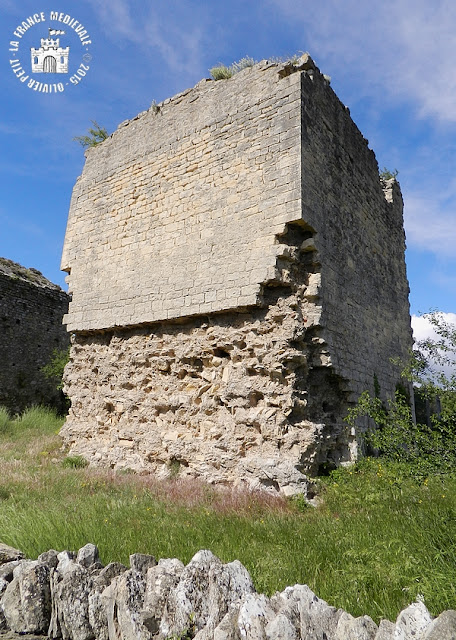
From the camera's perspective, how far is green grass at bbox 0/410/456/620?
3361mm

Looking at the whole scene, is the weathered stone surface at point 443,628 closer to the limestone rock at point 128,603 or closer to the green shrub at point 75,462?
the limestone rock at point 128,603

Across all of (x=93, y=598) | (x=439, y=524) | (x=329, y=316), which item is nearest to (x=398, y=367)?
(x=329, y=316)

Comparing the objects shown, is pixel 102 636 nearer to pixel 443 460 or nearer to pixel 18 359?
pixel 443 460

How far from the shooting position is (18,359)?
14898 millimetres

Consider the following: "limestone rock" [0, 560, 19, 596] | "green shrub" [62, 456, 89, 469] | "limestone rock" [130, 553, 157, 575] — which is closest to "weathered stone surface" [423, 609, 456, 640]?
"limestone rock" [130, 553, 157, 575]

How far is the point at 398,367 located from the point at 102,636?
8129 mm

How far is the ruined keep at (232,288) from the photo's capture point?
675cm

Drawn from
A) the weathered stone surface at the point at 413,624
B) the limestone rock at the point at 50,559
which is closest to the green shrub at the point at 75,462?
the limestone rock at the point at 50,559

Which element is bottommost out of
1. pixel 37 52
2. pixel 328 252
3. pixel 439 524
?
pixel 439 524

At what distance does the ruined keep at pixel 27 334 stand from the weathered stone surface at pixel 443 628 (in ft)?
47.4

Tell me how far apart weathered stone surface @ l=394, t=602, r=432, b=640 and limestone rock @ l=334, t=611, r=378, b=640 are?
18 centimetres

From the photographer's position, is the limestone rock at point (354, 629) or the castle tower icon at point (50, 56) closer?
Answer: the limestone rock at point (354, 629)

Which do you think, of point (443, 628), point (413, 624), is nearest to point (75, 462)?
point (413, 624)

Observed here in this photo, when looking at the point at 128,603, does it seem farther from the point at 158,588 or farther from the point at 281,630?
the point at 281,630
